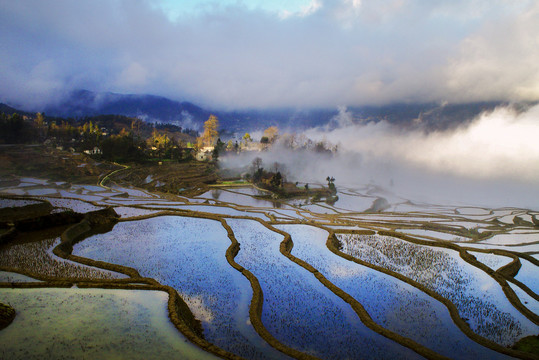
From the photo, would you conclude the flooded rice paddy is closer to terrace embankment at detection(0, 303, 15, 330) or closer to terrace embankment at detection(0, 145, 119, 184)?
terrace embankment at detection(0, 303, 15, 330)

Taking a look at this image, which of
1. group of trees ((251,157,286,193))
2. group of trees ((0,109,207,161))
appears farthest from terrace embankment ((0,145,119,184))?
group of trees ((251,157,286,193))

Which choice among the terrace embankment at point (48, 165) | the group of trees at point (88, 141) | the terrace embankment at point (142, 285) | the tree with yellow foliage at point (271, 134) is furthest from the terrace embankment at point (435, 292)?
the tree with yellow foliage at point (271, 134)

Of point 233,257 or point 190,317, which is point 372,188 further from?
point 190,317

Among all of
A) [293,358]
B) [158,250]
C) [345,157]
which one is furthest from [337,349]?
[345,157]

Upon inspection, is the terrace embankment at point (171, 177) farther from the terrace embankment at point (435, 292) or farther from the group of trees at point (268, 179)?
the terrace embankment at point (435, 292)

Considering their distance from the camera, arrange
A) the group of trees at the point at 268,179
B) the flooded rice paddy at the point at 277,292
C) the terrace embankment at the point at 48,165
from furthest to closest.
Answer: the group of trees at the point at 268,179 → the terrace embankment at the point at 48,165 → the flooded rice paddy at the point at 277,292

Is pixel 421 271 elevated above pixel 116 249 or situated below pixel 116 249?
above

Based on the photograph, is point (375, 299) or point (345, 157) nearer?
point (375, 299)

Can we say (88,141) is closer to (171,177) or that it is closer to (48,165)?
(48,165)
